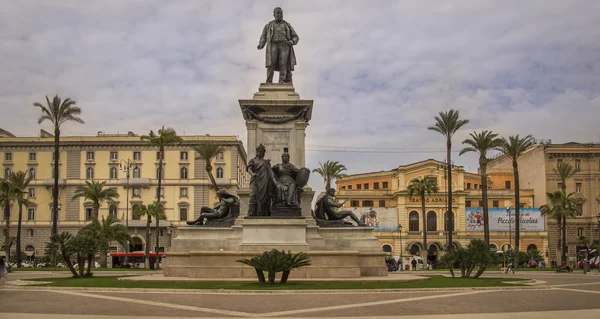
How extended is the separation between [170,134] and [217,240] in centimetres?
5147

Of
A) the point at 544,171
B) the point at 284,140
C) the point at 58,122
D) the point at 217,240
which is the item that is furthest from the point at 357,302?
the point at 544,171

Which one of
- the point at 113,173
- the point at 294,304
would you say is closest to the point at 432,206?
the point at 113,173

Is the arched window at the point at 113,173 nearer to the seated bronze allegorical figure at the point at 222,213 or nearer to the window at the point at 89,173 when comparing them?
the window at the point at 89,173

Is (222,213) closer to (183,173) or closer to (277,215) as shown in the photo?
(277,215)

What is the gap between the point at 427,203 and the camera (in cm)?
10244

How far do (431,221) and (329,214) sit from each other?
7503 centimetres

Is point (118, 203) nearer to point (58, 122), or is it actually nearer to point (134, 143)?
point (134, 143)

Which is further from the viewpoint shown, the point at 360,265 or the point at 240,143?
the point at 240,143

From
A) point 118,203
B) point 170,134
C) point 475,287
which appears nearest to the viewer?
point 475,287

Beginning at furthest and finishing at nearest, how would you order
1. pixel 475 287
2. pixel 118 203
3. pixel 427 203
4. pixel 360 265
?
pixel 427 203, pixel 118 203, pixel 360 265, pixel 475 287

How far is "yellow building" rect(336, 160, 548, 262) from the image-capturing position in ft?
325

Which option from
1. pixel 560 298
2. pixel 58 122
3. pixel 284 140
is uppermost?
pixel 58 122

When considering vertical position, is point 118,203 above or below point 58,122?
below

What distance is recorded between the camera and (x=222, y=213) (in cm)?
2923
